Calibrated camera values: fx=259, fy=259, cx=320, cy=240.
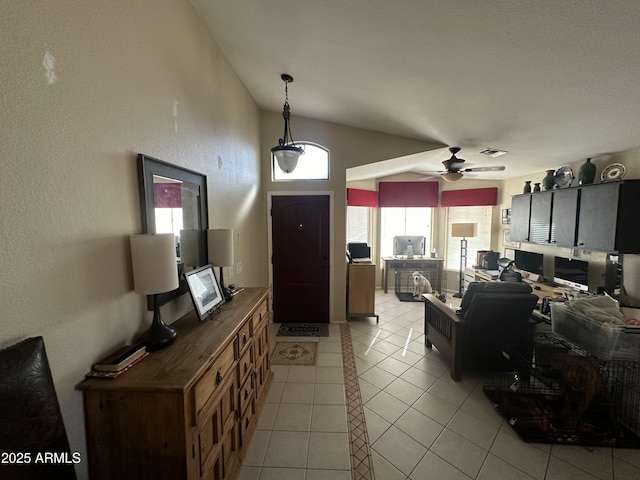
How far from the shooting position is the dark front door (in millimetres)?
3887

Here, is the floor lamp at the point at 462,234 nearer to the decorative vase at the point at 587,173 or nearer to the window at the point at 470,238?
the window at the point at 470,238

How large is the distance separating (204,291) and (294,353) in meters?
1.78

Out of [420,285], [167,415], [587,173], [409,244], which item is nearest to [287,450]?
[167,415]

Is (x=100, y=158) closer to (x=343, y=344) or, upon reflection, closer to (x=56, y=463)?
(x=56, y=463)

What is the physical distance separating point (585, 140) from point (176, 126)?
3.88 m

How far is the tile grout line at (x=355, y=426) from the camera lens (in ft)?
5.53

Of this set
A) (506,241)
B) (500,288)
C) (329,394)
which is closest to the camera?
(329,394)

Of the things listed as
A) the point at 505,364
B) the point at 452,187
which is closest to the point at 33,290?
the point at 505,364

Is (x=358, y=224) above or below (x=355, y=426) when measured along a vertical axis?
above

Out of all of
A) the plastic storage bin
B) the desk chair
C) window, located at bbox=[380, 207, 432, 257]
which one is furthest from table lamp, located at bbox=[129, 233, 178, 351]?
window, located at bbox=[380, 207, 432, 257]

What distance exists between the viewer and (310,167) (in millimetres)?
3926

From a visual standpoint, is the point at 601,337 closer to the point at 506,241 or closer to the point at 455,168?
the point at 455,168

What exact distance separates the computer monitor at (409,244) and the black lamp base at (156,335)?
199 inches

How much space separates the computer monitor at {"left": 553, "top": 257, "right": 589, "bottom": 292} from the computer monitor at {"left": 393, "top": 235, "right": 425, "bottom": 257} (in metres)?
2.31
